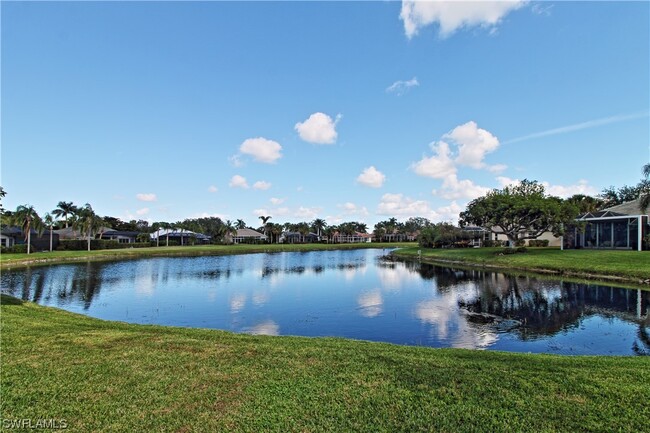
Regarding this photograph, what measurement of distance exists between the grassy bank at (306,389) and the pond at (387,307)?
5098mm

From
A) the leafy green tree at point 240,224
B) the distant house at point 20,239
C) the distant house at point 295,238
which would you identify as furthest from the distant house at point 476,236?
the leafy green tree at point 240,224

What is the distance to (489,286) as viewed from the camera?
24.5 meters

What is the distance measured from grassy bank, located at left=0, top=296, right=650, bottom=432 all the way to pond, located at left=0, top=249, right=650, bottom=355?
16.7 ft

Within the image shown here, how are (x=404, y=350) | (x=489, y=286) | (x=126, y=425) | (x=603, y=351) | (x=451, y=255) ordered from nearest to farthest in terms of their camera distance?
(x=126, y=425)
(x=404, y=350)
(x=603, y=351)
(x=489, y=286)
(x=451, y=255)

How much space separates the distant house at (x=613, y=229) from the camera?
114 ft

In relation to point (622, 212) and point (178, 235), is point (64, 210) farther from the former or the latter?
point (622, 212)

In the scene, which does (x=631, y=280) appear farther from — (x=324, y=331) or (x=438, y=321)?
(x=324, y=331)

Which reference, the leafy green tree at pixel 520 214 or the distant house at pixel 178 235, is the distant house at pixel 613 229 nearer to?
the leafy green tree at pixel 520 214

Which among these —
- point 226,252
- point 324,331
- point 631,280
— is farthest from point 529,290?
point 226,252

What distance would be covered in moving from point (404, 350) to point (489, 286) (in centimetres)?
1866

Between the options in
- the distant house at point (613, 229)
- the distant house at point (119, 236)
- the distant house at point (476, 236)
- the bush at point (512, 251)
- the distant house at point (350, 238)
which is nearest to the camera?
the distant house at point (613, 229)

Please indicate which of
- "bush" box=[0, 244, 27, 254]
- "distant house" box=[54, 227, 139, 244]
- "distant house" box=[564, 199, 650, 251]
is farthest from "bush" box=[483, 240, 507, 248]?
"distant house" box=[54, 227, 139, 244]

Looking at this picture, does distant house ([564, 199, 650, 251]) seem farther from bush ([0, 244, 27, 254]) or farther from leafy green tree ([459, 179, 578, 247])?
bush ([0, 244, 27, 254])

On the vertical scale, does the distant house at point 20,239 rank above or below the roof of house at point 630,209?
below
